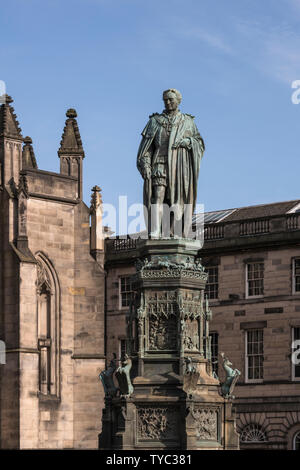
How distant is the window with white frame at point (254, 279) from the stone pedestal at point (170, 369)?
125 feet

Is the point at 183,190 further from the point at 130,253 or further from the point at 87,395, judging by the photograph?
the point at 130,253

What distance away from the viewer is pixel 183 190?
2147 cm

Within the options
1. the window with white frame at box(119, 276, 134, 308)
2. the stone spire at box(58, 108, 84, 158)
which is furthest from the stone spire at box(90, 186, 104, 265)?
the window with white frame at box(119, 276, 134, 308)

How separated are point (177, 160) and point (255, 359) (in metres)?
37.8

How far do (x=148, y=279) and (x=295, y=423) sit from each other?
37960 mm

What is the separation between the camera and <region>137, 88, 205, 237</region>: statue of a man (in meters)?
21.4

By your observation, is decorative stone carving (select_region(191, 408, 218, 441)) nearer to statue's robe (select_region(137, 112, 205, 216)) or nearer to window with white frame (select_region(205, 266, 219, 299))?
statue's robe (select_region(137, 112, 205, 216))

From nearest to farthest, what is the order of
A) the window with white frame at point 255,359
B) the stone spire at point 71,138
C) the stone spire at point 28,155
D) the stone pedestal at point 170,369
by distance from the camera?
the stone pedestal at point 170,369, the window with white frame at point 255,359, the stone spire at point 71,138, the stone spire at point 28,155

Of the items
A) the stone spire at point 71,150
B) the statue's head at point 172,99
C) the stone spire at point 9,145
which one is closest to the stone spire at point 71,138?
the stone spire at point 71,150

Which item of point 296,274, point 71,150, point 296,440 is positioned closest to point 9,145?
point 71,150

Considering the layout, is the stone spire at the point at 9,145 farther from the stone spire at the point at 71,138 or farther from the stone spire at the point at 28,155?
the stone spire at the point at 28,155

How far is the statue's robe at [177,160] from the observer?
21.5 m

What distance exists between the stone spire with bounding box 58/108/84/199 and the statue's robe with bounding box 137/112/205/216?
40178 mm

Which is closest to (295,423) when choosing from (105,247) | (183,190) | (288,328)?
(288,328)
